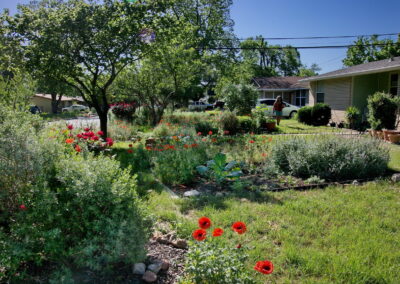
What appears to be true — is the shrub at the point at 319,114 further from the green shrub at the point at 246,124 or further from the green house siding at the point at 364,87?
the green shrub at the point at 246,124

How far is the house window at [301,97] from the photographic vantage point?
91.1 feet

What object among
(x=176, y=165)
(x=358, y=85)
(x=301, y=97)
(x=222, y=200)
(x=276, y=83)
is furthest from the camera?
(x=276, y=83)

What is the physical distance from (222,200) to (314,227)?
54.4 inches

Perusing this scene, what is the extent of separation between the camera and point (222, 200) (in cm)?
435

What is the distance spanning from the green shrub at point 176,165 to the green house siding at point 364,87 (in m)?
13.1

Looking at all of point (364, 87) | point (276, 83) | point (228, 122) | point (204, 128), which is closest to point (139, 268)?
point (204, 128)

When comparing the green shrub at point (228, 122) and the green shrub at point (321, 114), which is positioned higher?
the green shrub at point (321, 114)

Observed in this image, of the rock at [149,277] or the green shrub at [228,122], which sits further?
the green shrub at [228,122]

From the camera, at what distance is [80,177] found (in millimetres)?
2500

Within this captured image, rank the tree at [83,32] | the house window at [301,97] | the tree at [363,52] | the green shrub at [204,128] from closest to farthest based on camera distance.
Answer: the tree at [83,32] → the green shrub at [204,128] → the house window at [301,97] → the tree at [363,52]

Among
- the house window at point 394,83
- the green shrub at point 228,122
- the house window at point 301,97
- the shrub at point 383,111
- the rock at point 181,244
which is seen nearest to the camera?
the rock at point 181,244

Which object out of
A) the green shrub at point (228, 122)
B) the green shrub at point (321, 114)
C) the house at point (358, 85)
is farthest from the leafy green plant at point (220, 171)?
the green shrub at point (321, 114)

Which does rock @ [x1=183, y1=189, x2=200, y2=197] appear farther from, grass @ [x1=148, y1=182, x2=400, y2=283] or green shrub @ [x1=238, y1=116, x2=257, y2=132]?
green shrub @ [x1=238, y1=116, x2=257, y2=132]

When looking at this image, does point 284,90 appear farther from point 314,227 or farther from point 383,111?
point 314,227
